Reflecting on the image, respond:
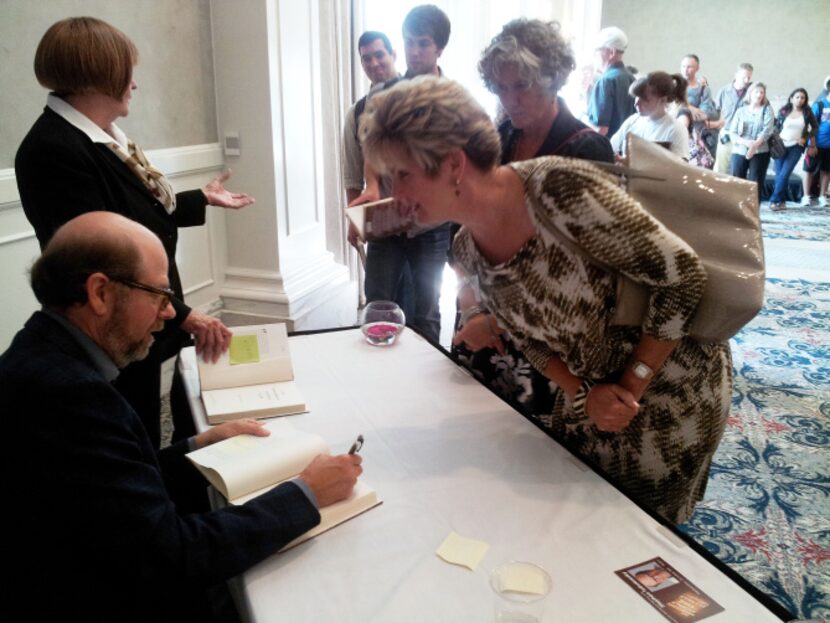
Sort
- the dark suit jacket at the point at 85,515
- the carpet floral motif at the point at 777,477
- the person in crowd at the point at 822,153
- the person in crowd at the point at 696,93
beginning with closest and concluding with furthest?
the dark suit jacket at the point at 85,515 < the carpet floral motif at the point at 777,477 < the person in crowd at the point at 696,93 < the person in crowd at the point at 822,153

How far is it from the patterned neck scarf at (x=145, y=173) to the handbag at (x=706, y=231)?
3.92 feet

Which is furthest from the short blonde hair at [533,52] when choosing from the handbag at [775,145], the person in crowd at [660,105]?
the handbag at [775,145]

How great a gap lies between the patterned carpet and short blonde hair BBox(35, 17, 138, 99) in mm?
2290

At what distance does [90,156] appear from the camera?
1.67 m

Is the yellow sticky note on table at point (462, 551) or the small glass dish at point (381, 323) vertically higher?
the small glass dish at point (381, 323)

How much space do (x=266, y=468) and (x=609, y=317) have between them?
71 centimetres

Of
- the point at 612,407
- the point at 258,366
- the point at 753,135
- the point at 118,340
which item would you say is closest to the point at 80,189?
the point at 258,366

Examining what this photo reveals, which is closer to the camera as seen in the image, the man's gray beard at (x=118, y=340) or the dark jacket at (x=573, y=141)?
the man's gray beard at (x=118, y=340)

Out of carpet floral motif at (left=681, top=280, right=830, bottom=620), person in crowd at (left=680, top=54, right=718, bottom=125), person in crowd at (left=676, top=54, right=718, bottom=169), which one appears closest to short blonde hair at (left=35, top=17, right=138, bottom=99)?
carpet floral motif at (left=681, top=280, right=830, bottom=620)

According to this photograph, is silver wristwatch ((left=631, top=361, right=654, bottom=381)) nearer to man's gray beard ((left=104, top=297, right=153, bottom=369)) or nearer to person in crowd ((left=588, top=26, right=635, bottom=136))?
man's gray beard ((left=104, top=297, right=153, bottom=369))

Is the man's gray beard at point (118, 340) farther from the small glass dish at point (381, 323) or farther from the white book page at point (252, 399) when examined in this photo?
the small glass dish at point (381, 323)

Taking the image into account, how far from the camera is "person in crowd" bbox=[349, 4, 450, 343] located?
9.27 ft

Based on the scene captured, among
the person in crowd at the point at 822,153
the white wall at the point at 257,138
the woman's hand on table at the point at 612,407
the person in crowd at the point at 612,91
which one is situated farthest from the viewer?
the person in crowd at the point at 822,153

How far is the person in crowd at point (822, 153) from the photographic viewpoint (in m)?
9.18
